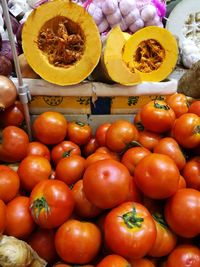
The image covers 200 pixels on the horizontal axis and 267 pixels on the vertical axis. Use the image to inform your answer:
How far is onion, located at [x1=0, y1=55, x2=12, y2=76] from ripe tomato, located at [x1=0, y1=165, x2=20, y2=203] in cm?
39

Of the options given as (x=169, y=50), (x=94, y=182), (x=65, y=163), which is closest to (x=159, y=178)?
(x=94, y=182)

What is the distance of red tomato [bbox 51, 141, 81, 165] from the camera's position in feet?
3.49

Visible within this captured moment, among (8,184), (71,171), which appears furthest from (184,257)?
(8,184)

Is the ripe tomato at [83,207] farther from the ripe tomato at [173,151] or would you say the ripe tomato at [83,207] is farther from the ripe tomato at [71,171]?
the ripe tomato at [173,151]

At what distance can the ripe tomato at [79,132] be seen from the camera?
3.67ft

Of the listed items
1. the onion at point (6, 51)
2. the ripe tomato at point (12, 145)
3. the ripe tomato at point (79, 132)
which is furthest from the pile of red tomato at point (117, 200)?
the onion at point (6, 51)

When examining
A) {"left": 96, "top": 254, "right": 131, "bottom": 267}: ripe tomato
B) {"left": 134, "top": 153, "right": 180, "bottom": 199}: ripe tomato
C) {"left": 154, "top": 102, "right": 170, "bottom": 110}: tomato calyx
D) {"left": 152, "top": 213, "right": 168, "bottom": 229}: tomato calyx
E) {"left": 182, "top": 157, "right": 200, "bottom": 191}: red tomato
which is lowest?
{"left": 152, "top": 213, "right": 168, "bottom": 229}: tomato calyx

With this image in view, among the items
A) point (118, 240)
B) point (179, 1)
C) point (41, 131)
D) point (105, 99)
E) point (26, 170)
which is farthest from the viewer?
point (179, 1)

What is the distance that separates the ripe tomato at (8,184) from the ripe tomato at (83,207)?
17 cm

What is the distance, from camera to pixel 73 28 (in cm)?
107

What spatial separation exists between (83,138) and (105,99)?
6.8 inches

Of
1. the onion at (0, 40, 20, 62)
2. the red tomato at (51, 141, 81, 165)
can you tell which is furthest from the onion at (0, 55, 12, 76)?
the red tomato at (51, 141, 81, 165)

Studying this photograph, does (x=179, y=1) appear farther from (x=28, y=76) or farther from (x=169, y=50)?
(x=28, y=76)

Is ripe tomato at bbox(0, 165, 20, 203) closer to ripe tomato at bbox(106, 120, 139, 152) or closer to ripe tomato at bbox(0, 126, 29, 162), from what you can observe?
ripe tomato at bbox(0, 126, 29, 162)
